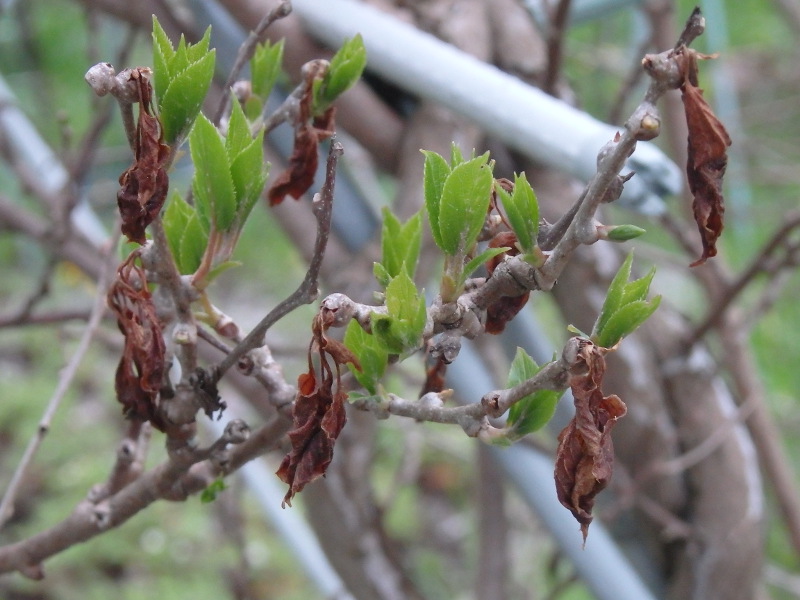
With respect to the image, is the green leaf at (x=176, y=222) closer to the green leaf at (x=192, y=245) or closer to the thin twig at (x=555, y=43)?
the green leaf at (x=192, y=245)

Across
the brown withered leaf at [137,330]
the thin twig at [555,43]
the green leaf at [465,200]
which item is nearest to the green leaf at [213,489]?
the brown withered leaf at [137,330]

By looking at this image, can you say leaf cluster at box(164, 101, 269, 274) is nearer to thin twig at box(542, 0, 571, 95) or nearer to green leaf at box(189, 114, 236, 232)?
green leaf at box(189, 114, 236, 232)

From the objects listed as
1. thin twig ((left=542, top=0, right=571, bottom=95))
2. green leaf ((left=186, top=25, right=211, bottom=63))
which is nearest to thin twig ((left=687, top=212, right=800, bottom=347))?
thin twig ((left=542, top=0, right=571, bottom=95))

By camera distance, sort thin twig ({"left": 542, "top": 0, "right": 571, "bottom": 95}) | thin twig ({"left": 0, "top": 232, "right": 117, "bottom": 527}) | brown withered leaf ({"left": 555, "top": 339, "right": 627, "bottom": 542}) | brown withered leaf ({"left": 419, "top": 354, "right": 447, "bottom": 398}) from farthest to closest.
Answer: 1. thin twig ({"left": 542, "top": 0, "right": 571, "bottom": 95})
2. thin twig ({"left": 0, "top": 232, "right": 117, "bottom": 527})
3. brown withered leaf ({"left": 419, "top": 354, "right": 447, "bottom": 398})
4. brown withered leaf ({"left": 555, "top": 339, "right": 627, "bottom": 542})

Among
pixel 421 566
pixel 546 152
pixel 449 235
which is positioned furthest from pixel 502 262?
pixel 421 566

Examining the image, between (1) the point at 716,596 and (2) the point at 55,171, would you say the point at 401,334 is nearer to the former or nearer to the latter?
(1) the point at 716,596
